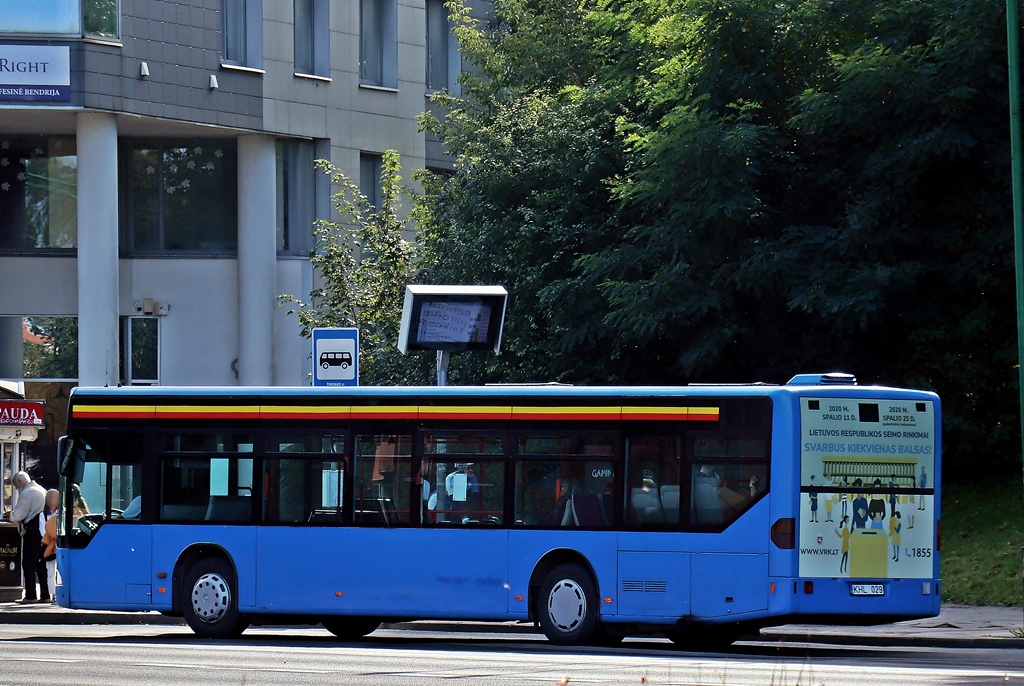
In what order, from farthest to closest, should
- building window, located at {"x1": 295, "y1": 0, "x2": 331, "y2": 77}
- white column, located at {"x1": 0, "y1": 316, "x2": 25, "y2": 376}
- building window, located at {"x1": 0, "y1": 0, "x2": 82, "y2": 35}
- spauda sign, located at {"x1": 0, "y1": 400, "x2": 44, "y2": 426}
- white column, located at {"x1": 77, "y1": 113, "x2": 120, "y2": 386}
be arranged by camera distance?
1. building window, located at {"x1": 295, "y1": 0, "x2": 331, "y2": 77}
2. white column, located at {"x1": 0, "y1": 316, "x2": 25, "y2": 376}
3. white column, located at {"x1": 77, "y1": 113, "x2": 120, "y2": 386}
4. building window, located at {"x1": 0, "y1": 0, "x2": 82, "y2": 35}
5. spauda sign, located at {"x1": 0, "y1": 400, "x2": 44, "y2": 426}

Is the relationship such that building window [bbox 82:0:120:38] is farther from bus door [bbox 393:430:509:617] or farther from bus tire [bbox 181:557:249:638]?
bus door [bbox 393:430:509:617]

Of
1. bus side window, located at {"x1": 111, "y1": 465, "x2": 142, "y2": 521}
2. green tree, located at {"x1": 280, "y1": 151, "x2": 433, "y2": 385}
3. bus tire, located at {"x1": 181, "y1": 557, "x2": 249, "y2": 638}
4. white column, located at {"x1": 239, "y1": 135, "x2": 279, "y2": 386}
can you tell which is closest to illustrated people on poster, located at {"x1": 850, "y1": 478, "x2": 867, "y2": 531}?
bus tire, located at {"x1": 181, "y1": 557, "x2": 249, "y2": 638}

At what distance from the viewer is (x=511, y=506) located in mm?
16453

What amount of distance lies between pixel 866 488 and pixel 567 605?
2989mm

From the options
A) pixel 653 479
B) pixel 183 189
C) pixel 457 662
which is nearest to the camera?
pixel 457 662

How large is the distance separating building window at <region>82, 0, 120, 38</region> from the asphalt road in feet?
62.5

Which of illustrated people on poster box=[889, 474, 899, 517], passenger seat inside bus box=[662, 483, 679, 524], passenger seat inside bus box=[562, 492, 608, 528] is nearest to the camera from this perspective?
illustrated people on poster box=[889, 474, 899, 517]

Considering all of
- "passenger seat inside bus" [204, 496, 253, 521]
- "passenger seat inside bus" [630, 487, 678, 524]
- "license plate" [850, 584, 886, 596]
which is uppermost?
"passenger seat inside bus" [630, 487, 678, 524]

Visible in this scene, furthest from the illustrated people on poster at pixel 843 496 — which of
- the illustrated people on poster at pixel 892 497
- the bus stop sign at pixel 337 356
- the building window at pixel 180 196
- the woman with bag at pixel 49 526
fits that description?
the building window at pixel 180 196

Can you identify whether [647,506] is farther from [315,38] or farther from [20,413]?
[315,38]

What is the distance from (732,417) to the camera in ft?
51.3

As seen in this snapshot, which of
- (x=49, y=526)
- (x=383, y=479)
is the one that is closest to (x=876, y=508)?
(x=383, y=479)

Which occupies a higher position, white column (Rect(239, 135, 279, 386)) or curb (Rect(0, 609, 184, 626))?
white column (Rect(239, 135, 279, 386))

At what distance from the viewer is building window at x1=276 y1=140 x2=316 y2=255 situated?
128 feet
